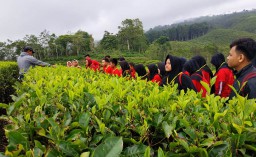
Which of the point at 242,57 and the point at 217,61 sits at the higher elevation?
the point at 242,57

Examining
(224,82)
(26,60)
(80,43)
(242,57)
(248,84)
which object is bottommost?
(224,82)

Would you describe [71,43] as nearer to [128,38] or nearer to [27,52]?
[128,38]

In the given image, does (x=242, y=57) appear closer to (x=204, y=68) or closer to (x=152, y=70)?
(x=204, y=68)

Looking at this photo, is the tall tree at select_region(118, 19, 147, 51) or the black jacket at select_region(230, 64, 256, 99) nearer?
the black jacket at select_region(230, 64, 256, 99)

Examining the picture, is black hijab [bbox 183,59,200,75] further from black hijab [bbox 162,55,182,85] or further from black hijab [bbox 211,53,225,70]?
black hijab [bbox 211,53,225,70]

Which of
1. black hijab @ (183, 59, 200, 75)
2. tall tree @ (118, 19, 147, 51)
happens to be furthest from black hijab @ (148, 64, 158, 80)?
tall tree @ (118, 19, 147, 51)

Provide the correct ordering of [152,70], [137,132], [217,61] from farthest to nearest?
[152,70] → [217,61] → [137,132]

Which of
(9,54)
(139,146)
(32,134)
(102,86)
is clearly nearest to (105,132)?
(139,146)

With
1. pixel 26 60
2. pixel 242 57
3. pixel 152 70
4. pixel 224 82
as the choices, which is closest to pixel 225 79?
pixel 224 82

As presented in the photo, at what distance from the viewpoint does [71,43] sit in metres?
73.4

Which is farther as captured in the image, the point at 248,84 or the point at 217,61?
the point at 217,61

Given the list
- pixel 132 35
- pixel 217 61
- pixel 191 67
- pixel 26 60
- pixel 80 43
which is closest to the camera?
pixel 191 67

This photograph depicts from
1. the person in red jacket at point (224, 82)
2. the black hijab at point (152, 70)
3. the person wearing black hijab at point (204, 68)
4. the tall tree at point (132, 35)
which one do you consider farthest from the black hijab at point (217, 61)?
the tall tree at point (132, 35)

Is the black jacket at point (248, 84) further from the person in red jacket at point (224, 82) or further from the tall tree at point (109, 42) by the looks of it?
the tall tree at point (109, 42)
